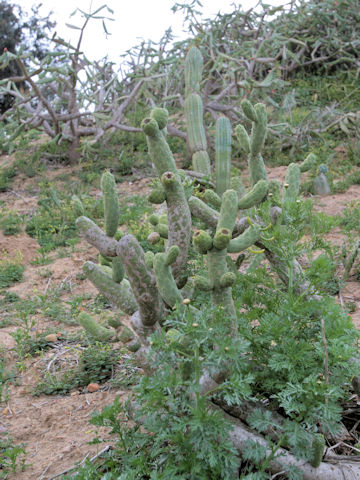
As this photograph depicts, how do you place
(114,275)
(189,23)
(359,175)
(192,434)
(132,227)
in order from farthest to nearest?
1. (189,23)
2. (359,175)
3. (132,227)
4. (114,275)
5. (192,434)

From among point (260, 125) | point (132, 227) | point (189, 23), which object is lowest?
point (132, 227)

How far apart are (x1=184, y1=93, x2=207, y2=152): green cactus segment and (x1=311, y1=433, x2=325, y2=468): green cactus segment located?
15.0 feet

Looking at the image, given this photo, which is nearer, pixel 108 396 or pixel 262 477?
pixel 262 477

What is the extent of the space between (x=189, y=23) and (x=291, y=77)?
3261 millimetres

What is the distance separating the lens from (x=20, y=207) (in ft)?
26.1

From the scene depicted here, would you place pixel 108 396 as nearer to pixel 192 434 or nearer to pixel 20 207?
pixel 192 434

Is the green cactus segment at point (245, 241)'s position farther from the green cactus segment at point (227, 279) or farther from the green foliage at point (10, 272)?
the green foliage at point (10, 272)

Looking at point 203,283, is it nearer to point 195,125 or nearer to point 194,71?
point 195,125

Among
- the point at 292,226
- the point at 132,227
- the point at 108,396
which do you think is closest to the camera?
the point at 292,226

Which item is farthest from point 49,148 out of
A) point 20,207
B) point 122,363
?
point 122,363

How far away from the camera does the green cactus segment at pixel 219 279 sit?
7.20 feet

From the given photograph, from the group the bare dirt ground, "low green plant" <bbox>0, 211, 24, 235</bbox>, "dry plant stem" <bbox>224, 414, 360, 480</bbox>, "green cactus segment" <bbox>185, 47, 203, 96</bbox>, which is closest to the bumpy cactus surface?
"dry plant stem" <bbox>224, 414, 360, 480</bbox>

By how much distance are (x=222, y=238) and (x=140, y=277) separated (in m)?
0.56

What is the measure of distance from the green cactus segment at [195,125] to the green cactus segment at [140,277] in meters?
3.79
